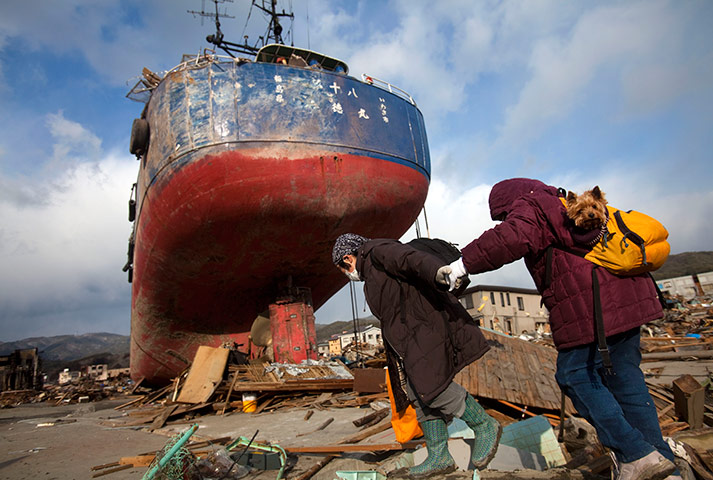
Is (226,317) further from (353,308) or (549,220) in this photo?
(549,220)

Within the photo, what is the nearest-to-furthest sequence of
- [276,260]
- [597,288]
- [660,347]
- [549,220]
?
[597,288] → [549,220] → [276,260] → [660,347]

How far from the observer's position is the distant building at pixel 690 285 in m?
28.8

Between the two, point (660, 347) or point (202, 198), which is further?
point (660, 347)

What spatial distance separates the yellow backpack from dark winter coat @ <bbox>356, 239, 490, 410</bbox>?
0.78 m

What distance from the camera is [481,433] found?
2.32 meters

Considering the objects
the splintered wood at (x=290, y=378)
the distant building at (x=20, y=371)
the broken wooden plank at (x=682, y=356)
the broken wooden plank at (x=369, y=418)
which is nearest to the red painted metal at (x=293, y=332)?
the splintered wood at (x=290, y=378)

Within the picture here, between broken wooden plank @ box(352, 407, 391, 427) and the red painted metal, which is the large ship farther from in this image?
broken wooden plank @ box(352, 407, 391, 427)

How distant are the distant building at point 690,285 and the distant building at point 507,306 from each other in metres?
9.29

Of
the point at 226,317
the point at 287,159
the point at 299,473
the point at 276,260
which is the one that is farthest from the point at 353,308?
the point at 299,473

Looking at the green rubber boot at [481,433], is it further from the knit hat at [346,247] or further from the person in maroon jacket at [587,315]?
the knit hat at [346,247]

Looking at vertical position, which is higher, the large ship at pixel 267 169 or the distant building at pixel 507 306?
the large ship at pixel 267 169

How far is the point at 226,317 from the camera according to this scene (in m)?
11.4

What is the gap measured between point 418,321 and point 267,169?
5.83m

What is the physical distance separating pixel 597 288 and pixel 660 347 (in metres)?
13.5
